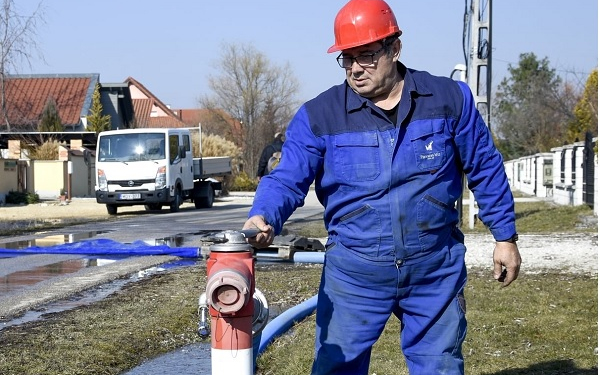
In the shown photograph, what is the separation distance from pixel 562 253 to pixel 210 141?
34.8 metres

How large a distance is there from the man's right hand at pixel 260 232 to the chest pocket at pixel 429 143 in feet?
2.51

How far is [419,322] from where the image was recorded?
437 cm

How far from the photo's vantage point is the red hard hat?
14.2ft

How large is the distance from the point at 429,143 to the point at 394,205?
1.06 ft

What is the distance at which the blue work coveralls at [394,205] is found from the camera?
4.28 m

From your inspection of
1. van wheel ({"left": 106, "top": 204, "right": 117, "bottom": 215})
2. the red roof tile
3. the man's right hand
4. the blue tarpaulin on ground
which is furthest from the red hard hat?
the red roof tile

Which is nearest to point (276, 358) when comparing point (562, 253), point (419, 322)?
point (419, 322)

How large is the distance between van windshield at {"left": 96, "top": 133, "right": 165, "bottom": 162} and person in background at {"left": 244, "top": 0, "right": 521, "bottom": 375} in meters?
24.2

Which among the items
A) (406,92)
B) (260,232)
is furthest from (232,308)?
(406,92)

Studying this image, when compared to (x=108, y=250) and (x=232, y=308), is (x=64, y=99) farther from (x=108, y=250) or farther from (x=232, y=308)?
(x=232, y=308)

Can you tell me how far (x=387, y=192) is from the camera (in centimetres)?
428

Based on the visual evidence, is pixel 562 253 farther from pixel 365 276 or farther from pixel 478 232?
pixel 365 276

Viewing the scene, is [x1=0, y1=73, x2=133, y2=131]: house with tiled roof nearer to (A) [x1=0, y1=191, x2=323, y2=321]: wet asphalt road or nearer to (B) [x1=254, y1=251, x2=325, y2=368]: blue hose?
(A) [x1=0, y1=191, x2=323, y2=321]: wet asphalt road

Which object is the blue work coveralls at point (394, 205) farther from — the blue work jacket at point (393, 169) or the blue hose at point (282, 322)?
the blue hose at point (282, 322)
